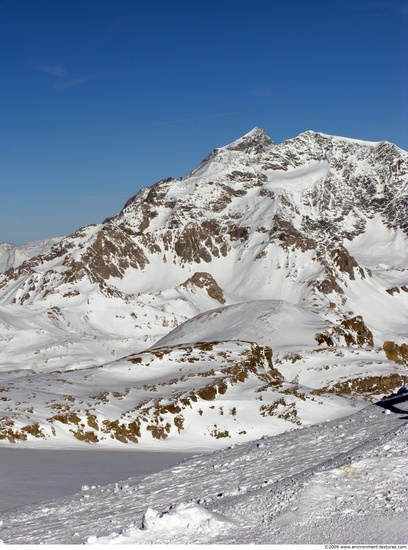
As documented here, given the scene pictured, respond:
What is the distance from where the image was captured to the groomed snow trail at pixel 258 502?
35.9ft

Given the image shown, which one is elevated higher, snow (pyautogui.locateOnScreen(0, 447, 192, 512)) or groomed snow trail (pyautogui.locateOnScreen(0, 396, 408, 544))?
snow (pyautogui.locateOnScreen(0, 447, 192, 512))

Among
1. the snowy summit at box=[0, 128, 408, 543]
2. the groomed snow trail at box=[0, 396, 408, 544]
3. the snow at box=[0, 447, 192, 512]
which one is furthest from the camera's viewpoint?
the snow at box=[0, 447, 192, 512]

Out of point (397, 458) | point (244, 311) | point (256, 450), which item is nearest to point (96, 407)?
point (256, 450)

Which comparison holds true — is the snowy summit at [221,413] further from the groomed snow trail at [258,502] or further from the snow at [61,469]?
the snow at [61,469]

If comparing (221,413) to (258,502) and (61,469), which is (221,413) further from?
(258,502)

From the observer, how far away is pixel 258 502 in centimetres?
1261

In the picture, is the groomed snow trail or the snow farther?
the snow

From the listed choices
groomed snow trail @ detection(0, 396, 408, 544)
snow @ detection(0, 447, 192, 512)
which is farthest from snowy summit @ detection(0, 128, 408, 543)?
snow @ detection(0, 447, 192, 512)

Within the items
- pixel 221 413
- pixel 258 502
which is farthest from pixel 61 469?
pixel 221 413

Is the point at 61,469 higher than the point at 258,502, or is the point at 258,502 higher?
the point at 61,469

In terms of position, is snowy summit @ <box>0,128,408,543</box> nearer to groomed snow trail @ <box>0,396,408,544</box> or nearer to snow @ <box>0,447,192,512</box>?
groomed snow trail @ <box>0,396,408,544</box>

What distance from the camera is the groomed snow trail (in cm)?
1094

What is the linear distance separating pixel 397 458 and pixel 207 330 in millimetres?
68928

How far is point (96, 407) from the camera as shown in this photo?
35656 mm
